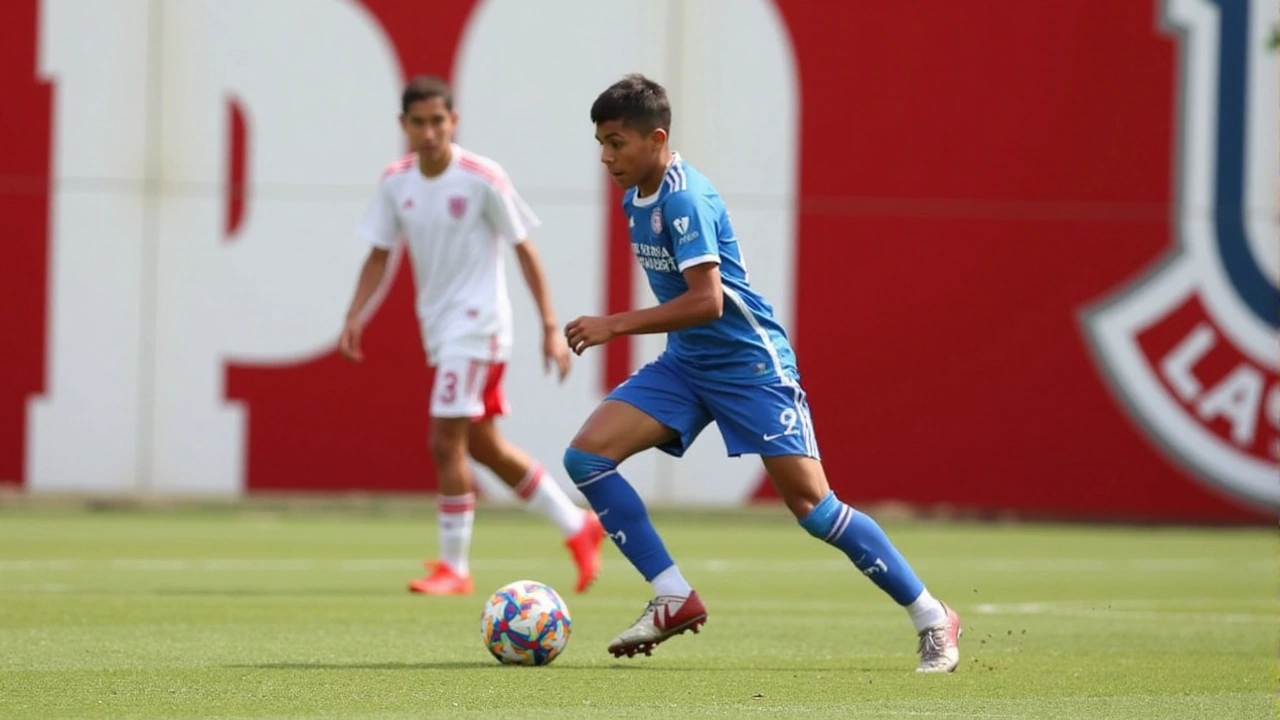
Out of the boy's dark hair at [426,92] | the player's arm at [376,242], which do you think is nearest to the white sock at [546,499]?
the player's arm at [376,242]

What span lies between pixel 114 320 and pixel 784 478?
11.1 meters

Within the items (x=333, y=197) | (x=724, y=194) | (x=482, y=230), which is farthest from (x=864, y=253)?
(x=482, y=230)

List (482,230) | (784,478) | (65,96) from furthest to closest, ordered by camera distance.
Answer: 1. (65,96)
2. (482,230)
3. (784,478)

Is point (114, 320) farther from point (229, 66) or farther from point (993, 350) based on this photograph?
point (993, 350)

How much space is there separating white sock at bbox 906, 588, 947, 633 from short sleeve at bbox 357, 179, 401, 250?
4.45 metres

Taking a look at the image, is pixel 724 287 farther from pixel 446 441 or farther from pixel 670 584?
pixel 446 441

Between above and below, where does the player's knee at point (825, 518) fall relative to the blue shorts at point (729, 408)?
below

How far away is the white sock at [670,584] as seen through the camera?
736 cm

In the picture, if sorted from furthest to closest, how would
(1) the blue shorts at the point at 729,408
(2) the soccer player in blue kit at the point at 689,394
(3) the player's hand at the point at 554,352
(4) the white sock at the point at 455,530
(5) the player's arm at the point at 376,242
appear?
1. (5) the player's arm at the point at 376,242
2. (4) the white sock at the point at 455,530
3. (3) the player's hand at the point at 554,352
4. (1) the blue shorts at the point at 729,408
5. (2) the soccer player in blue kit at the point at 689,394

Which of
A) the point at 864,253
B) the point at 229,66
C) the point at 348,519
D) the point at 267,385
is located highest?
the point at 229,66

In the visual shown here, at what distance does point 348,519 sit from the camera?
57.6 ft

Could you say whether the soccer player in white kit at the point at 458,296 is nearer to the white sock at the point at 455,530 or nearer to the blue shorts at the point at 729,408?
the white sock at the point at 455,530

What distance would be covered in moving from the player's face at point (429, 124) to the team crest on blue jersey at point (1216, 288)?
9.05 metres

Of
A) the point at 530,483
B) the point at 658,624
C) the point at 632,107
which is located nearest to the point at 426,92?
the point at 530,483
